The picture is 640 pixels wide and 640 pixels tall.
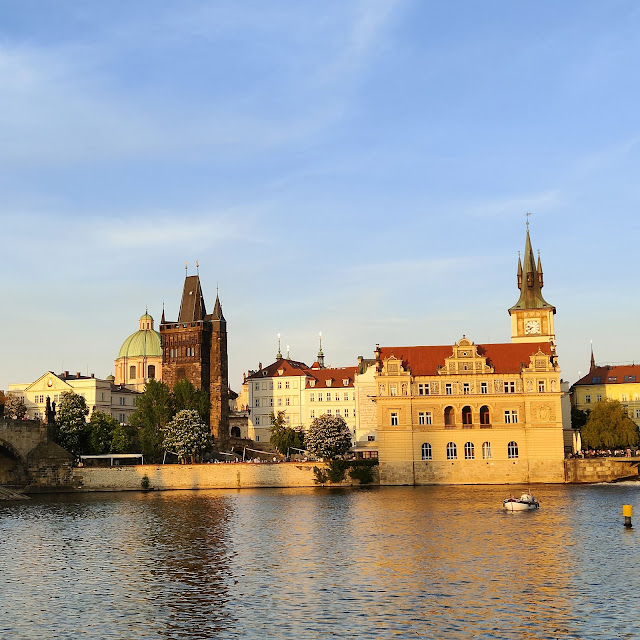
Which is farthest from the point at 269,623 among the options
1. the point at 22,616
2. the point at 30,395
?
the point at 30,395

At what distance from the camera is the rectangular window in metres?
105

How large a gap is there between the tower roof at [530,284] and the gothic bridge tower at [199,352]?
5187cm

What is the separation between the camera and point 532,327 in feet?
430

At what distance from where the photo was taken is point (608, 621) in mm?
32344

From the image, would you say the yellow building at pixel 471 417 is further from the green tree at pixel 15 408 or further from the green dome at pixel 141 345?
the green dome at pixel 141 345

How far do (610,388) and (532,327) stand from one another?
23.0 m

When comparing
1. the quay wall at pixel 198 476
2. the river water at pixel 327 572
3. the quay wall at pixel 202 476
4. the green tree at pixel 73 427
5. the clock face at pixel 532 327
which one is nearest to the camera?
the river water at pixel 327 572

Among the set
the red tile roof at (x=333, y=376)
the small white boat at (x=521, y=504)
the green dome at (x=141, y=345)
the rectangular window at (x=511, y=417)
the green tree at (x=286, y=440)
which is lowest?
the small white boat at (x=521, y=504)

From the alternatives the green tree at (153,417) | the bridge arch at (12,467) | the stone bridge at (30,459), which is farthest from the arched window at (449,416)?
the bridge arch at (12,467)

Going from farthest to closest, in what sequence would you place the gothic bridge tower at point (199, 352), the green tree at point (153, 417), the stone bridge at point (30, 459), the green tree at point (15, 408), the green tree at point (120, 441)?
1. the gothic bridge tower at point (199, 352)
2. the green tree at point (15, 408)
3. the green tree at point (153, 417)
4. the green tree at point (120, 441)
5. the stone bridge at point (30, 459)

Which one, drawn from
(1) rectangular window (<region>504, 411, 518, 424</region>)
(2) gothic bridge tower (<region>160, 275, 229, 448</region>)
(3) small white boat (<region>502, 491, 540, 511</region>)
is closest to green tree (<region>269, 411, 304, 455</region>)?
(2) gothic bridge tower (<region>160, 275, 229, 448</region>)

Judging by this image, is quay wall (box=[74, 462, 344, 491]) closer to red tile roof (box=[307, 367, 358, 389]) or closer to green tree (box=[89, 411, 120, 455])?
green tree (box=[89, 411, 120, 455])

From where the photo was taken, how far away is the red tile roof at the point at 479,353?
354ft

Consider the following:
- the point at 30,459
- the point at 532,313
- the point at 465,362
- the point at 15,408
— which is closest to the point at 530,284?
the point at 532,313
